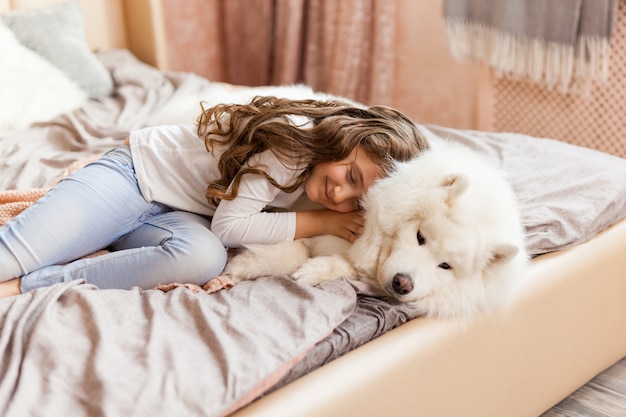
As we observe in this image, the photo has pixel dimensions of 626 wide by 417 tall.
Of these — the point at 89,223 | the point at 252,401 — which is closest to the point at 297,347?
the point at 252,401

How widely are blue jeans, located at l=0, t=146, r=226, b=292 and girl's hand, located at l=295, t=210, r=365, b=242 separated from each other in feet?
0.61

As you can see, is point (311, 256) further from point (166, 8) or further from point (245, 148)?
point (166, 8)

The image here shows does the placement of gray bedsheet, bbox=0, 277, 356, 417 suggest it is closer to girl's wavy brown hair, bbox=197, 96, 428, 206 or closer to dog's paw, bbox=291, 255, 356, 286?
dog's paw, bbox=291, 255, 356, 286

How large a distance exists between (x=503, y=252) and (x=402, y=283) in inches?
7.6

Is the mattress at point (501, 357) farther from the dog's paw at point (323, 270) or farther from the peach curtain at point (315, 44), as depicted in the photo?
the peach curtain at point (315, 44)

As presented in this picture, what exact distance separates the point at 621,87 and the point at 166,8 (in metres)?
2.02

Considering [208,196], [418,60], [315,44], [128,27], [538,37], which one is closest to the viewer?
[208,196]

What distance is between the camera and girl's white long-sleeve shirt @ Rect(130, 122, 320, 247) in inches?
56.4

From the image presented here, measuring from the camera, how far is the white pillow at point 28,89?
2.19 meters

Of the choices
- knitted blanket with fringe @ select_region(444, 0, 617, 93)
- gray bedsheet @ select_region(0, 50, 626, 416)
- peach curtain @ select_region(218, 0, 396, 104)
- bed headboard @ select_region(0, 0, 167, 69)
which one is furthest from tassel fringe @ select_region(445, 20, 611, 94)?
bed headboard @ select_region(0, 0, 167, 69)

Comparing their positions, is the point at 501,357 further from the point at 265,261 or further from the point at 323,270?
the point at 265,261

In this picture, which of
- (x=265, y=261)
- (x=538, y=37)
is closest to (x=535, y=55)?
(x=538, y=37)

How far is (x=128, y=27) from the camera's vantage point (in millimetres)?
2977

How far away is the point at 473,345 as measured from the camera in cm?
130
